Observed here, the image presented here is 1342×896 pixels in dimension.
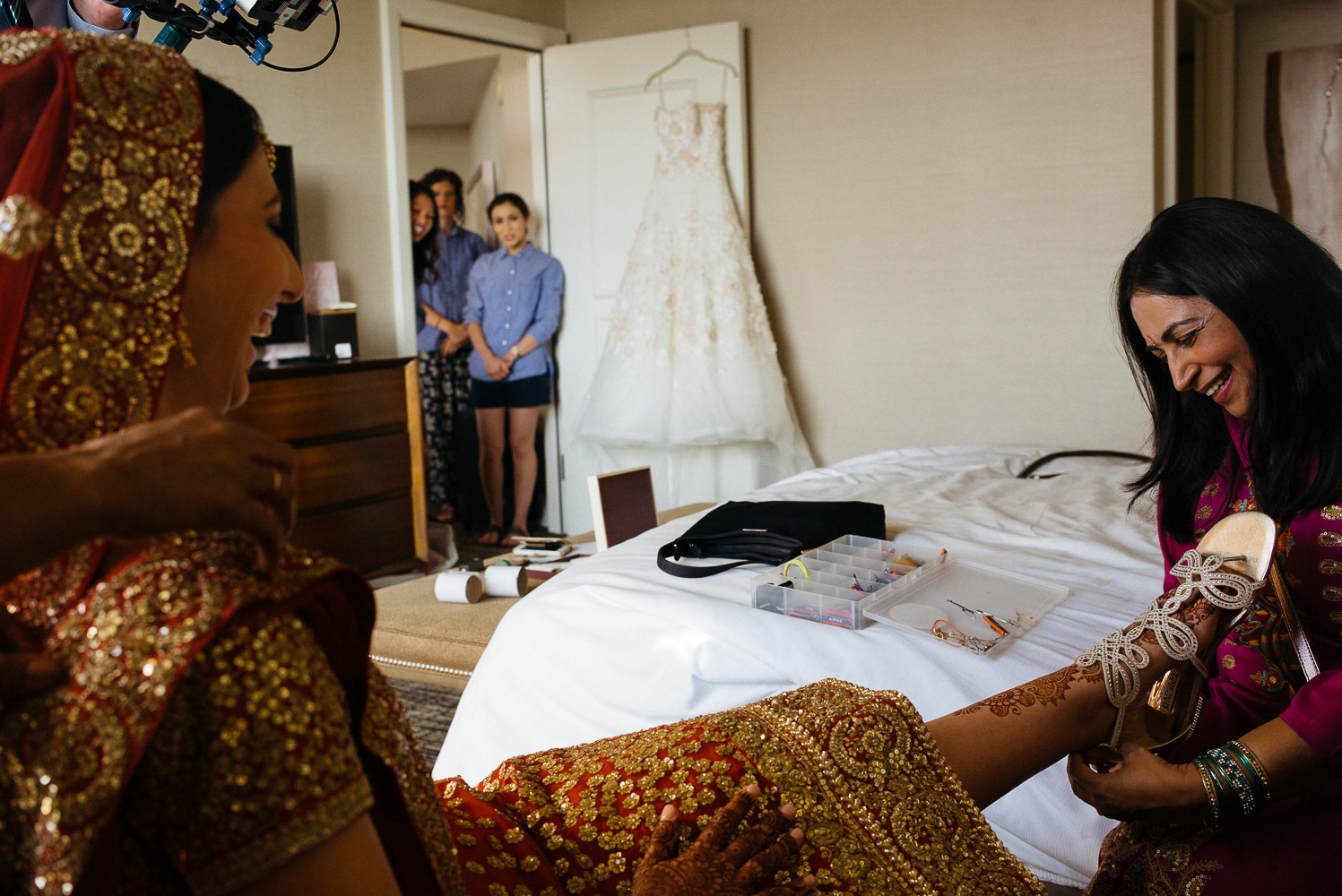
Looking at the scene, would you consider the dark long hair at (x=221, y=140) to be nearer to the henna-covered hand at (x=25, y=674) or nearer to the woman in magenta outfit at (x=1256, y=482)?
the henna-covered hand at (x=25, y=674)

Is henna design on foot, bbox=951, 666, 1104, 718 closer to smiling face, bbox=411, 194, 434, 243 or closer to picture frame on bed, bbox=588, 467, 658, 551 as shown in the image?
picture frame on bed, bbox=588, 467, 658, 551

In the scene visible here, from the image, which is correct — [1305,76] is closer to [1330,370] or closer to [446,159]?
[1330,370]

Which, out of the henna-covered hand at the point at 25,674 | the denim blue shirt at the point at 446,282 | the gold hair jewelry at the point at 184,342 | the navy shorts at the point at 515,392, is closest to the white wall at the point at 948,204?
the navy shorts at the point at 515,392

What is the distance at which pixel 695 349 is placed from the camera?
4.17 metres

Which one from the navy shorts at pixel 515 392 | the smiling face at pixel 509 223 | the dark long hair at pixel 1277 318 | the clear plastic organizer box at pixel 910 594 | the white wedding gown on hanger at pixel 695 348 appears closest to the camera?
the dark long hair at pixel 1277 318

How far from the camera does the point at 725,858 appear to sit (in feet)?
2.67

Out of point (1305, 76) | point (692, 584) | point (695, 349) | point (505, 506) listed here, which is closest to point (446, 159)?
point (505, 506)

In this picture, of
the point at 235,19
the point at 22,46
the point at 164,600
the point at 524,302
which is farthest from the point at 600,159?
the point at 164,600

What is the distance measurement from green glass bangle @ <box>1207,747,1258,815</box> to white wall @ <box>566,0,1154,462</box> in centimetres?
293

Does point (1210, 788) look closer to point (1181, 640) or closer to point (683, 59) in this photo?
point (1181, 640)

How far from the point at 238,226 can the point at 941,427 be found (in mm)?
3695

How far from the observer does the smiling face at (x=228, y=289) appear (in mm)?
646

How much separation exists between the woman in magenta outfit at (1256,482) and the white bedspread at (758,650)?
16cm

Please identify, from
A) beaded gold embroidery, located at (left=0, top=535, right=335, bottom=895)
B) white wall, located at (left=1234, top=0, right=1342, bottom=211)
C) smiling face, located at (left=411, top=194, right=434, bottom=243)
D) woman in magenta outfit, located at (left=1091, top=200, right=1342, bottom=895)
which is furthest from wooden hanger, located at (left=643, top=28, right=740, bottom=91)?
beaded gold embroidery, located at (left=0, top=535, right=335, bottom=895)
